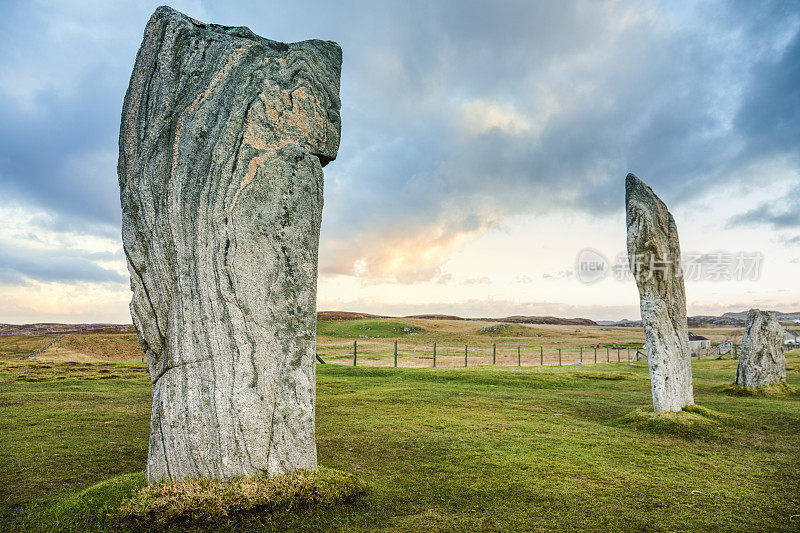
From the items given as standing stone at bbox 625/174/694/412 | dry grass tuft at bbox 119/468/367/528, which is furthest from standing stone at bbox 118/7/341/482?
standing stone at bbox 625/174/694/412

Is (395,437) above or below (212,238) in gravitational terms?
below

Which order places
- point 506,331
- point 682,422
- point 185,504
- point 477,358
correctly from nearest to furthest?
point 185,504, point 682,422, point 477,358, point 506,331

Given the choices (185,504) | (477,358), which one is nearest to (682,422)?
(185,504)

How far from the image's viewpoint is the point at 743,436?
9.36 metres

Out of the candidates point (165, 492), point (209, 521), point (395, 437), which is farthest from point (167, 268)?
point (395, 437)

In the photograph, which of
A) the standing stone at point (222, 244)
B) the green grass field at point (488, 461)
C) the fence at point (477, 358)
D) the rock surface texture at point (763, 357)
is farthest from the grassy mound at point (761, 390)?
the fence at point (477, 358)

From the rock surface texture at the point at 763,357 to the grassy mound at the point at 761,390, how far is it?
186 mm

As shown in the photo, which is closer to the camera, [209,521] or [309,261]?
[209,521]

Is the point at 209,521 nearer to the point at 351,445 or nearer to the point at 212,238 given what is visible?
the point at 212,238

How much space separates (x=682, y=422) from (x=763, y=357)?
863cm

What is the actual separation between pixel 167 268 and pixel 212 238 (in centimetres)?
62

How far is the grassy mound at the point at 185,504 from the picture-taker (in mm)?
4488

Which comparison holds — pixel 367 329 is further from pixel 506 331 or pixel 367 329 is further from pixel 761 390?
pixel 761 390

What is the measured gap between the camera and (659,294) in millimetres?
10766
